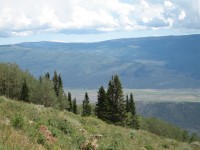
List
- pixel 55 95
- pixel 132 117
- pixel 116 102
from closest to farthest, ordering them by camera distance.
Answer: pixel 116 102, pixel 132 117, pixel 55 95

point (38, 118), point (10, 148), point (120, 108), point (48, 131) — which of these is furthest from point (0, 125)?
point (120, 108)

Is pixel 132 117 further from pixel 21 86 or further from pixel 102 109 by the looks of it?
pixel 21 86

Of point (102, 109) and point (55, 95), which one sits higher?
point (55, 95)

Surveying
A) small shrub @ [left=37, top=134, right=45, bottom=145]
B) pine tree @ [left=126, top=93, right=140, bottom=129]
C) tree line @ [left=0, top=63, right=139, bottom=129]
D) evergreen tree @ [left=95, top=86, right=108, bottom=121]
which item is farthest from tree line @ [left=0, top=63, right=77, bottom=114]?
small shrub @ [left=37, top=134, right=45, bottom=145]

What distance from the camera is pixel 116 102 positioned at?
311 feet

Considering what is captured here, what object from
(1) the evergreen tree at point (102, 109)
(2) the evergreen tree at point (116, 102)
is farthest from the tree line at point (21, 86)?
(2) the evergreen tree at point (116, 102)

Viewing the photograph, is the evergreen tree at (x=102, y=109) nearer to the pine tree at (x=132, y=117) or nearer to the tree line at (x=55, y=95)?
the tree line at (x=55, y=95)

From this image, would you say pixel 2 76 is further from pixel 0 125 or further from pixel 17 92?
pixel 0 125

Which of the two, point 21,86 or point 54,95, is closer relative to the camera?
point 21,86

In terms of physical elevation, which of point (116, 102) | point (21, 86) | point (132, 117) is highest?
point (21, 86)

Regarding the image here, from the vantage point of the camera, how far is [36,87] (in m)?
115

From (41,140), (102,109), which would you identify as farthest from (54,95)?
(41,140)

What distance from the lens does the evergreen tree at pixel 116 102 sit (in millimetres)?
93188

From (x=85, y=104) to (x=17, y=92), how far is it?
1065 inches
